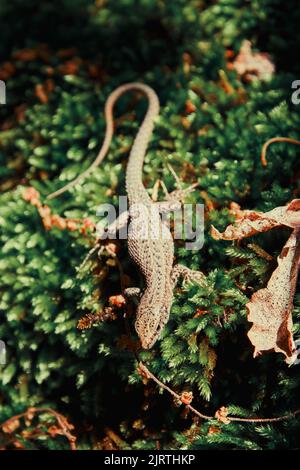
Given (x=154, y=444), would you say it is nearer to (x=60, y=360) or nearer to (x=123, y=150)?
(x=60, y=360)

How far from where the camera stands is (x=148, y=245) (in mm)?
2949

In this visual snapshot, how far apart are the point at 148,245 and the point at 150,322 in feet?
1.85

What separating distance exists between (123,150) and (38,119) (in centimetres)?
104

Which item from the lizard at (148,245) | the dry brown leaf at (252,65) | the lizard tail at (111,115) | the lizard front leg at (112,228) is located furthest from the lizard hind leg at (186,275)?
the dry brown leaf at (252,65)

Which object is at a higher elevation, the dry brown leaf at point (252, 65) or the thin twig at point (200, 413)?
the dry brown leaf at point (252, 65)

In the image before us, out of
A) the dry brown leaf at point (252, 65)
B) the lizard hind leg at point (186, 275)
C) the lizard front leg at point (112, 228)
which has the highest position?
the dry brown leaf at point (252, 65)

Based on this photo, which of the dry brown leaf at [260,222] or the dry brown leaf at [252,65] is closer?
the dry brown leaf at [260,222]

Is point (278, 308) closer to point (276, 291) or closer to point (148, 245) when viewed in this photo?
point (276, 291)

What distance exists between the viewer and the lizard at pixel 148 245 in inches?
106

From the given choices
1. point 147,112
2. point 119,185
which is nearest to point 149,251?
point 119,185

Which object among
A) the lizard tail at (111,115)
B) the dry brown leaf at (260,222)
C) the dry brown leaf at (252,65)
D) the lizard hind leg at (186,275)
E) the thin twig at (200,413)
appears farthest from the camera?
the dry brown leaf at (252,65)

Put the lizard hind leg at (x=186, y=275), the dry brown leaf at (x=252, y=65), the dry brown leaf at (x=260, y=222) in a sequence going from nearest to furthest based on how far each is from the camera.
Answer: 1. the dry brown leaf at (x=260, y=222)
2. the lizard hind leg at (x=186, y=275)
3. the dry brown leaf at (x=252, y=65)

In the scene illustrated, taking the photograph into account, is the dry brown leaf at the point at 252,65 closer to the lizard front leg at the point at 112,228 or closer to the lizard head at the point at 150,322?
the lizard front leg at the point at 112,228

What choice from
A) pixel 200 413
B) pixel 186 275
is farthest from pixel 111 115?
pixel 200 413
